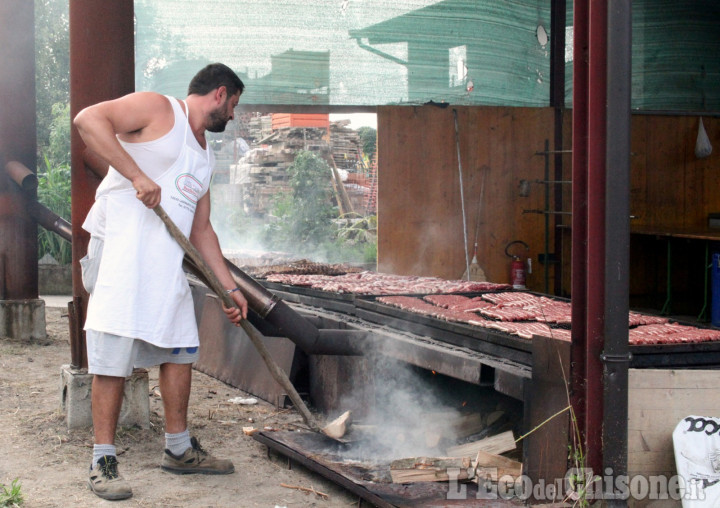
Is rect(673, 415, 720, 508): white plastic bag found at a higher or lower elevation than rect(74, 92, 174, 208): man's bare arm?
lower

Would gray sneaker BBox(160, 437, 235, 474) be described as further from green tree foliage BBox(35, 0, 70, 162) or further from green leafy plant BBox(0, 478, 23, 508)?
green tree foliage BBox(35, 0, 70, 162)

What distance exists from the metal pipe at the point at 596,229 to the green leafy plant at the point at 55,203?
39.9ft

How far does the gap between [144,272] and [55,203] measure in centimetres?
1169

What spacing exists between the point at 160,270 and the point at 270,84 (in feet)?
18.5

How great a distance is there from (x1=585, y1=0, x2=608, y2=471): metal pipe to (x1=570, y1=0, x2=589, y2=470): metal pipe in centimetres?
9

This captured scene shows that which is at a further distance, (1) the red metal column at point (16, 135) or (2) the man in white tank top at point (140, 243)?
(1) the red metal column at point (16, 135)

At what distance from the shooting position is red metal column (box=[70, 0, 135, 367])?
5629mm

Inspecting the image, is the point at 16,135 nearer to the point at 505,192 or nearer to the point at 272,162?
the point at 505,192

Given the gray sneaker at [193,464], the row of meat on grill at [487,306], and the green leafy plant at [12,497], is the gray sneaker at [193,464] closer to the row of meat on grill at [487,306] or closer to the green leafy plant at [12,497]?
the green leafy plant at [12,497]

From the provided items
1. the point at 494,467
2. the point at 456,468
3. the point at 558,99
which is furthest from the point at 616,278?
the point at 558,99

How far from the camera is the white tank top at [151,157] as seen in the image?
4.47 meters

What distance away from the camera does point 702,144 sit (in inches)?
460

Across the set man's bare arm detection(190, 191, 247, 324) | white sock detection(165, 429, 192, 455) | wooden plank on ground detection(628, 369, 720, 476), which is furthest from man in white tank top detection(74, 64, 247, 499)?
wooden plank on ground detection(628, 369, 720, 476)

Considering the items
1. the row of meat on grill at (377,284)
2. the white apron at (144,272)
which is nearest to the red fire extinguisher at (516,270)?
the row of meat on grill at (377,284)
